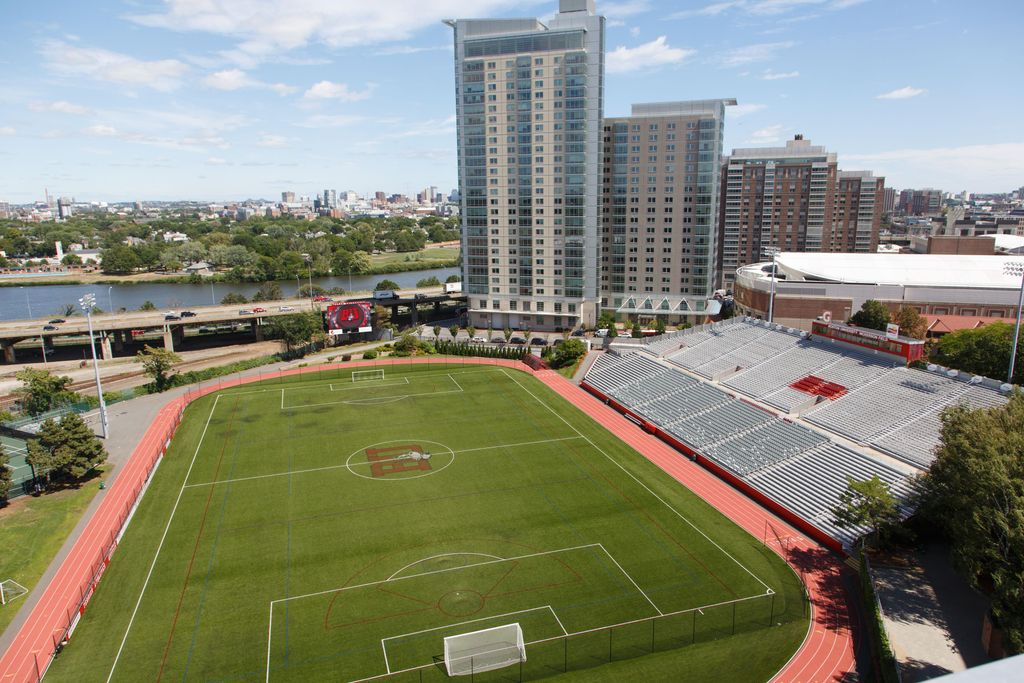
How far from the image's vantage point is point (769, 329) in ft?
221

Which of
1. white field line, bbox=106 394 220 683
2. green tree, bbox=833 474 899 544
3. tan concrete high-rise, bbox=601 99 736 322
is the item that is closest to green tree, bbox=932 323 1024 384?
green tree, bbox=833 474 899 544

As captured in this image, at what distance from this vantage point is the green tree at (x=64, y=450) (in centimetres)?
4159

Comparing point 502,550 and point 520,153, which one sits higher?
point 520,153

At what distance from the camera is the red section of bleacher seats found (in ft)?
164

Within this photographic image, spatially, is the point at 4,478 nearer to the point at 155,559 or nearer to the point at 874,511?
the point at 155,559

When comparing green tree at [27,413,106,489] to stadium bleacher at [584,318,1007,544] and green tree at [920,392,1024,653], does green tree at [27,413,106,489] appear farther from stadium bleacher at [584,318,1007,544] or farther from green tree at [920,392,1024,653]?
green tree at [920,392,1024,653]

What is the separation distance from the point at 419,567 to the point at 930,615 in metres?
23.6

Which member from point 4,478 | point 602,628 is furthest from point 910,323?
point 4,478

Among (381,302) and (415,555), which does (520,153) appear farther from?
(415,555)

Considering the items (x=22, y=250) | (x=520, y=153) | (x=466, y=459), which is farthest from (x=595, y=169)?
(x=22, y=250)

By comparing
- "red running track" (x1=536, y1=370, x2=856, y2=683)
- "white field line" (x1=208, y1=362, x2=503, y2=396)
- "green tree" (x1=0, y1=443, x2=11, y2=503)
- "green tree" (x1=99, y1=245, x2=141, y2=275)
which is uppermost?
"green tree" (x1=99, y1=245, x2=141, y2=275)

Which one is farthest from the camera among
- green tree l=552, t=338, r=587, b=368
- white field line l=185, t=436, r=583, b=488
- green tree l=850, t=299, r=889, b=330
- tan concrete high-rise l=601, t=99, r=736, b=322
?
tan concrete high-rise l=601, t=99, r=736, b=322

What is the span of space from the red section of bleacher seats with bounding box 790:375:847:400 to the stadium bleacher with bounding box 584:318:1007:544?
0.08 meters

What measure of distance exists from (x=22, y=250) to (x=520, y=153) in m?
179
